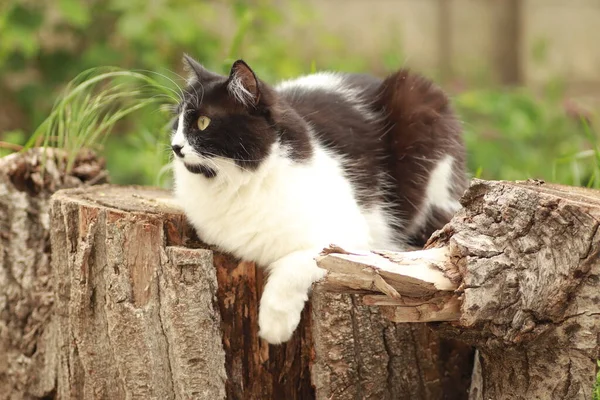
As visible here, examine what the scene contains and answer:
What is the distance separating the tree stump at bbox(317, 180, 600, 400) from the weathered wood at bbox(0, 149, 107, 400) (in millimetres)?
1188

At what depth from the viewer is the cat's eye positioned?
6.21 ft

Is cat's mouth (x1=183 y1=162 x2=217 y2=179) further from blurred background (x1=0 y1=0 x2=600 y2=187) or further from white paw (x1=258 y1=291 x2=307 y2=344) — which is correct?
blurred background (x1=0 y1=0 x2=600 y2=187)

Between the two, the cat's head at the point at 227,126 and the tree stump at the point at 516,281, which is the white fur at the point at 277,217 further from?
the tree stump at the point at 516,281

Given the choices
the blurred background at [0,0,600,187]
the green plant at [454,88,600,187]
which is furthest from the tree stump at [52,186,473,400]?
the green plant at [454,88,600,187]

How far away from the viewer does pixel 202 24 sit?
4582mm

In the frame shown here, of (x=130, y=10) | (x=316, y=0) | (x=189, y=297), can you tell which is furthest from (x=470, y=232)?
(x=316, y=0)

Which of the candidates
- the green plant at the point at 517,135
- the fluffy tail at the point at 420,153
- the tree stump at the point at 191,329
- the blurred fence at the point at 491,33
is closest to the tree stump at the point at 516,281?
the tree stump at the point at 191,329

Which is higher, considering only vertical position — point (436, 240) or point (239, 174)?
point (239, 174)

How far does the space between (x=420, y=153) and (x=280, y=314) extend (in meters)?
0.78

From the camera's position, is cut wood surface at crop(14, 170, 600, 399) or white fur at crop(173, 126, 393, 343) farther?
white fur at crop(173, 126, 393, 343)

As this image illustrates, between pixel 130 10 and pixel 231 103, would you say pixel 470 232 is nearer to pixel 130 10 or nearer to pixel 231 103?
pixel 231 103

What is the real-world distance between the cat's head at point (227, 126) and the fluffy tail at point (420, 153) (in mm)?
560

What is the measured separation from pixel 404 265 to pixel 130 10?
285 centimetres

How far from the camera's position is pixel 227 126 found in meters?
1.88
